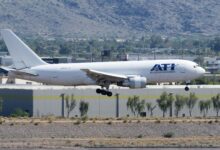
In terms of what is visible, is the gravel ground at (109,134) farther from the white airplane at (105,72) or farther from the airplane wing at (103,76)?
the airplane wing at (103,76)

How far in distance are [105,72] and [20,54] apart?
9.68 metres

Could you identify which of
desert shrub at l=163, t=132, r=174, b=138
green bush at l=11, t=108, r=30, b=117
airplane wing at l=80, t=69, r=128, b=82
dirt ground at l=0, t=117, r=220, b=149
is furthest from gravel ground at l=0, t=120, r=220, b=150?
green bush at l=11, t=108, r=30, b=117

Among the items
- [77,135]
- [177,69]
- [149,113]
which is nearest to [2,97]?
[149,113]

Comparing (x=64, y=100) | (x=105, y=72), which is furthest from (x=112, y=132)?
(x=64, y=100)

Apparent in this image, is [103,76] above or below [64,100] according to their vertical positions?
above

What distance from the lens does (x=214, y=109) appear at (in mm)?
→ 154625

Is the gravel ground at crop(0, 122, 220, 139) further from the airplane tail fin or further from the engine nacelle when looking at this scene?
the airplane tail fin

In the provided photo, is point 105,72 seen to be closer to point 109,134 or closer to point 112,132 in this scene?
point 112,132

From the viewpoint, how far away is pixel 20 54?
139625 millimetres

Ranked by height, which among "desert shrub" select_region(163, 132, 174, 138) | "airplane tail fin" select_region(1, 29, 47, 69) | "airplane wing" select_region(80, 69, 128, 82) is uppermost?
"airplane tail fin" select_region(1, 29, 47, 69)

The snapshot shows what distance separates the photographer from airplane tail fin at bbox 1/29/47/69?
137750mm

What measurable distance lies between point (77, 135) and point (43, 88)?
150 ft

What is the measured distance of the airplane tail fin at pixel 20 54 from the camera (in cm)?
13775

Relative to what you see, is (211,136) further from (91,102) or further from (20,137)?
(91,102)
